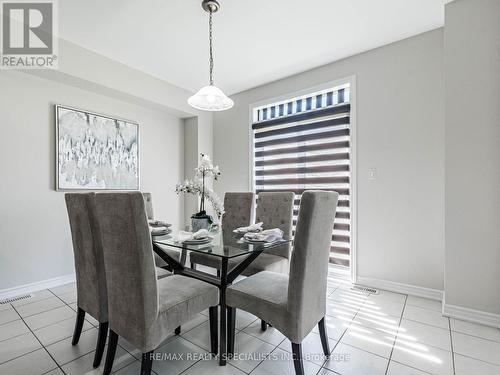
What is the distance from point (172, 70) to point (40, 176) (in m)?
1.99

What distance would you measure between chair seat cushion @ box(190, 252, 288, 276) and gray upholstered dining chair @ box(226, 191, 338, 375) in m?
0.54

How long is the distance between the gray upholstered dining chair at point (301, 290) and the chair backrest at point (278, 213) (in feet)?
2.58

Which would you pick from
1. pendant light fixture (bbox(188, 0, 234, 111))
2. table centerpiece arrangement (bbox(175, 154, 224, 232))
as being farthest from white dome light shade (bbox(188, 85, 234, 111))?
table centerpiece arrangement (bbox(175, 154, 224, 232))

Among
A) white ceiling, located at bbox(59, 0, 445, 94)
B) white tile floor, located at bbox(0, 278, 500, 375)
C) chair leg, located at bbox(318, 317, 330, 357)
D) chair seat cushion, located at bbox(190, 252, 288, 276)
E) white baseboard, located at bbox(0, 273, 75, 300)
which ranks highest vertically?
white ceiling, located at bbox(59, 0, 445, 94)

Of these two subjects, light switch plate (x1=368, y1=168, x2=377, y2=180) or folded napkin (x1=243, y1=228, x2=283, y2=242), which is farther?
light switch plate (x1=368, y1=168, x2=377, y2=180)

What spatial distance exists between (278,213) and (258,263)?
0.56 metres

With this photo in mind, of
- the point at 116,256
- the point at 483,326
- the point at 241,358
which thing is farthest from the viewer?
the point at 483,326

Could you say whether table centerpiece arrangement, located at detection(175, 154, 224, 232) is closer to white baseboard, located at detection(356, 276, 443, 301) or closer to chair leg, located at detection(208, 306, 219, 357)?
chair leg, located at detection(208, 306, 219, 357)

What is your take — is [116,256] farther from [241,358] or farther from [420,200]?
[420,200]

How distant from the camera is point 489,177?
6.75 ft

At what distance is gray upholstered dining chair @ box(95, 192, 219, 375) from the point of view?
3.98 feet

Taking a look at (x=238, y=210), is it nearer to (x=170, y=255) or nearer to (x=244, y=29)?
(x=170, y=255)

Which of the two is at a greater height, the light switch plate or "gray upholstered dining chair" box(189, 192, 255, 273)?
the light switch plate

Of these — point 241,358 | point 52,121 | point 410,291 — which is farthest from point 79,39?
point 410,291
